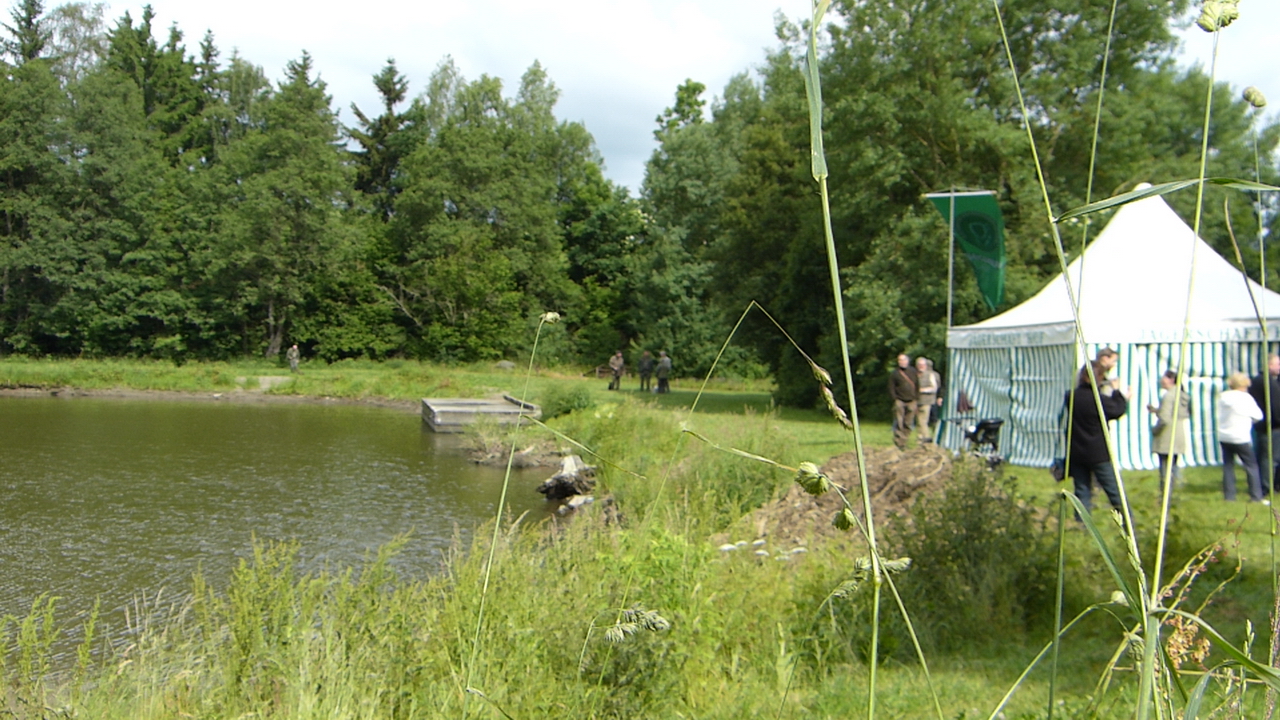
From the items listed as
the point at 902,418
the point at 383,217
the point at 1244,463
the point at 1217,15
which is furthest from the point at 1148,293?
the point at 383,217

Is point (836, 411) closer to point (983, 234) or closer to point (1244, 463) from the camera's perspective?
point (1244, 463)

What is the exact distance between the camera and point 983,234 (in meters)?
13.2

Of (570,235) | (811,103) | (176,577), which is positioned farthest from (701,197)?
(811,103)

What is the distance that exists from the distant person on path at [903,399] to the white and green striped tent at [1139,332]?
51.6 inches

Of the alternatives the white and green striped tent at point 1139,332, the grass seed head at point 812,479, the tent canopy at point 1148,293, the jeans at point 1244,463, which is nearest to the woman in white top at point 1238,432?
the jeans at point 1244,463

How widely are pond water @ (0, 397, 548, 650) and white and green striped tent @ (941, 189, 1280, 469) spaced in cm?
664

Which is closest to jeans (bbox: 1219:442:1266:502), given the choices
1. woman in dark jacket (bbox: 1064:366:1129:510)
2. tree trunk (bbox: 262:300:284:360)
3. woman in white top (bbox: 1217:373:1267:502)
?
woman in white top (bbox: 1217:373:1267:502)

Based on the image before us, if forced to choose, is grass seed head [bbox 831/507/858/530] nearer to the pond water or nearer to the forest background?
the pond water

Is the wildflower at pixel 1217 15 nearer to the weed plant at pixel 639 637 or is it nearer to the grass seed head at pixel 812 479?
the grass seed head at pixel 812 479

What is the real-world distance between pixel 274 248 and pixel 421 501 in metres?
32.2

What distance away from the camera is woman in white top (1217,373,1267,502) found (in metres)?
8.62

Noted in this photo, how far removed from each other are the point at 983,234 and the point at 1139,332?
103 inches

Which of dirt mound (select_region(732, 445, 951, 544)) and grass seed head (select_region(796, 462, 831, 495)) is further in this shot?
dirt mound (select_region(732, 445, 951, 544))

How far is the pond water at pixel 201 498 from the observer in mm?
9141
